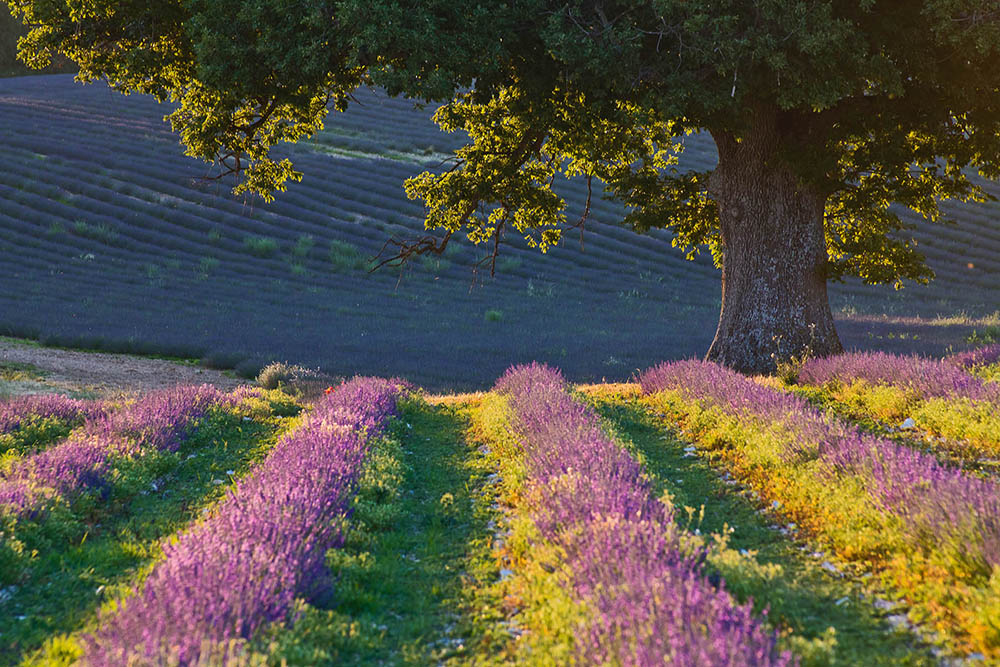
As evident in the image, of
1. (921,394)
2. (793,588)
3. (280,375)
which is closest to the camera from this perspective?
(793,588)

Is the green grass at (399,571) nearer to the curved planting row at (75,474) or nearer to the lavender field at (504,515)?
the lavender field at (504,515)

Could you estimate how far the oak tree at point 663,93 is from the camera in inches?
428

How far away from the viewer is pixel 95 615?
4.71m

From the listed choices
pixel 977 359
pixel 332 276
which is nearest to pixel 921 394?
pixel 977 359

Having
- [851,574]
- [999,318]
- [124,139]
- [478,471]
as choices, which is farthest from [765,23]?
[124,139]

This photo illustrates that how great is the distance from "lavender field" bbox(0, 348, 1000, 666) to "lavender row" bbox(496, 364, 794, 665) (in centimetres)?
2

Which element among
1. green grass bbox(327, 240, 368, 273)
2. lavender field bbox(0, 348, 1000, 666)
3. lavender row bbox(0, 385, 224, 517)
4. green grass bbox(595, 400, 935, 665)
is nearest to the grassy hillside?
green grass bbox(327, 240, 368, 273)

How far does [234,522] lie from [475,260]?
30.6 m

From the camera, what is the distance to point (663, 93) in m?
11.8

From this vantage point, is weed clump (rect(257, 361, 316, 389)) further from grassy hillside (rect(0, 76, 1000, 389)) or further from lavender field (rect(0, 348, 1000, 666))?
lavender field (rect(0, 348, 1000, 666))

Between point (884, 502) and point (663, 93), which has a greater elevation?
point (663, 93)

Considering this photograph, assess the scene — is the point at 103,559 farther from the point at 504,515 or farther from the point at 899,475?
the point at 899,475

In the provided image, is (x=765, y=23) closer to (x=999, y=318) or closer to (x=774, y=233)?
(x=774, y=233)

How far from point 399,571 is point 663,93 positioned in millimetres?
8435
